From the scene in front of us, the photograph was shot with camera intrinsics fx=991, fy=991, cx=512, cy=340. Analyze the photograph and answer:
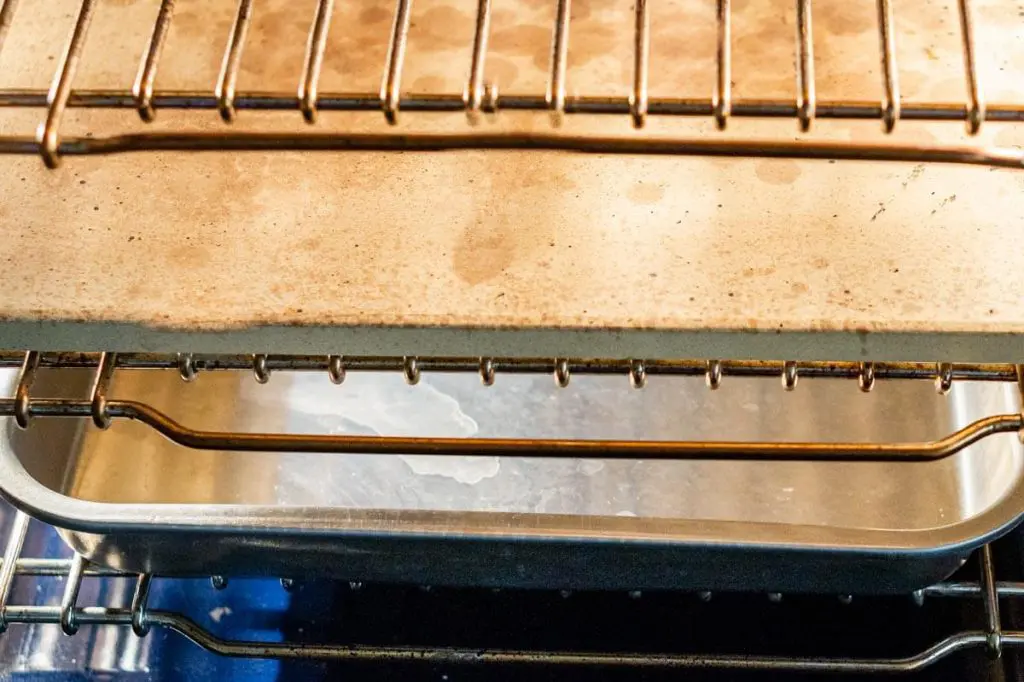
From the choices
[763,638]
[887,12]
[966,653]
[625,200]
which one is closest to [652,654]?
[763,638]

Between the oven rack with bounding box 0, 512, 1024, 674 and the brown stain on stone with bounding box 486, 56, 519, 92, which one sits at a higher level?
the brown stain on stone with bounding box 486, 56, 519, 92

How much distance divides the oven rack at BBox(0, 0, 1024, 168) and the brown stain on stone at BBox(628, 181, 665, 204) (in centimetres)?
3

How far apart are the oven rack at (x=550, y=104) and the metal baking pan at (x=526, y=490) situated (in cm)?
40

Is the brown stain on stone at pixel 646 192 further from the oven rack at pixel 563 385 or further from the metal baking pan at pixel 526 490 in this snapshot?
the metal baking pan at pixel 526 490

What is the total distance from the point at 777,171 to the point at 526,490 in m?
0.66

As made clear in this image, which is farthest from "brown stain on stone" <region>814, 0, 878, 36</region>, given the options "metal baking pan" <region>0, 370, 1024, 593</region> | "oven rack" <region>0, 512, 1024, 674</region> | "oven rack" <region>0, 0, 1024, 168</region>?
"oven rack" <region>0, 512, 1024, 674</region>

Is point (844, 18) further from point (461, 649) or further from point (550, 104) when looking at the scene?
point (461, 649)

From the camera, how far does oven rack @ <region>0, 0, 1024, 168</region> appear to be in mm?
641

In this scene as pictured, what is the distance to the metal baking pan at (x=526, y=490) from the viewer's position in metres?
0.98

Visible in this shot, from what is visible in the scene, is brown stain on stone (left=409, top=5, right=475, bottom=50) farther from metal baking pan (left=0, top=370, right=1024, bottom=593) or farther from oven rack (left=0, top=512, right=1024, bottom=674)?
oven rack (left=0, top=512, right=1024, bottom=674)

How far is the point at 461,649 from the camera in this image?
1.17 meters

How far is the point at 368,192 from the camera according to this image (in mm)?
754

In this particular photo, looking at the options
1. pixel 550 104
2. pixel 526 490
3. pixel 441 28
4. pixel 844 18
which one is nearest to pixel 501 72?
pixel 441 28

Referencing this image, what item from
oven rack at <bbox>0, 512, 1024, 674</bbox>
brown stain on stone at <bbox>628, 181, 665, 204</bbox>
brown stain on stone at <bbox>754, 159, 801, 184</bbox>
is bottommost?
oven rack at <bbox>0, 512, 1024, 674</bbox>
